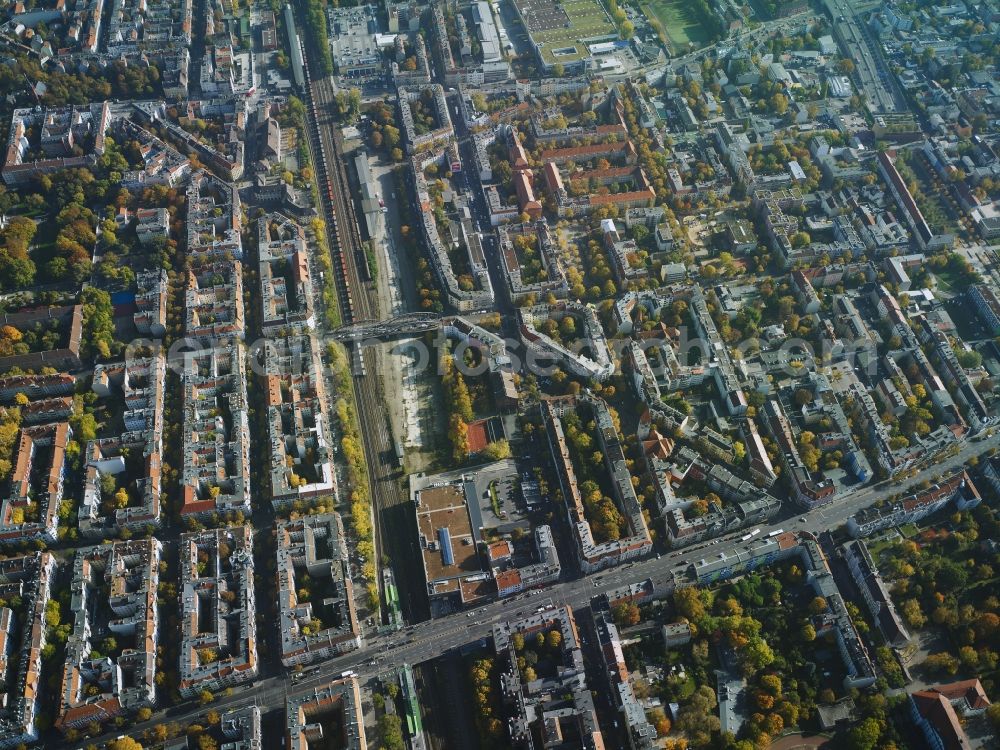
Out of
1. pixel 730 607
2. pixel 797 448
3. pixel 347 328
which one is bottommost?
pixel 730 607

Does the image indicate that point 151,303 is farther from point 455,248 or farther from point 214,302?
point 455,248

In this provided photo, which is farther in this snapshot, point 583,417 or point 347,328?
point 347,328

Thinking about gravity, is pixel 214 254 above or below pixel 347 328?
above

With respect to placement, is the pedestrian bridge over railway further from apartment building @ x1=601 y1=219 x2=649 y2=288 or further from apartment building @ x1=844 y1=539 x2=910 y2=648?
apartment building @ x1=844 y1=539 x2=910 y2=648

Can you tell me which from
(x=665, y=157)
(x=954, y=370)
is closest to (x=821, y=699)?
(x=954, y=370)

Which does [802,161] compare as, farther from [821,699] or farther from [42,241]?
[42,241]

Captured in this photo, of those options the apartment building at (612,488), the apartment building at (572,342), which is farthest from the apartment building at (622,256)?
the apartment building at (612,488)

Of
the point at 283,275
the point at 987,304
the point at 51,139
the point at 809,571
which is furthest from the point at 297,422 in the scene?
the point at 987,304
